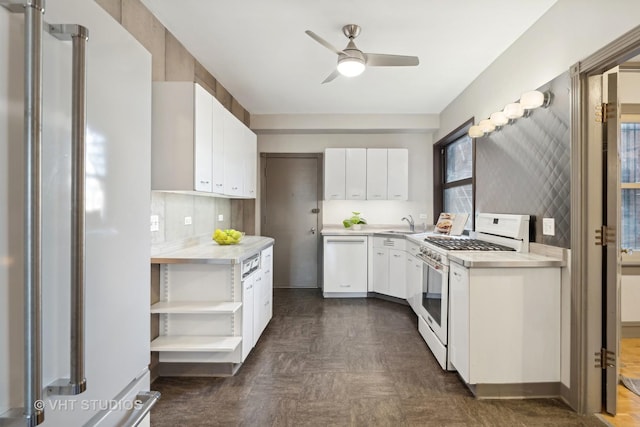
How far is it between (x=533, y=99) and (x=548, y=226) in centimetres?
87

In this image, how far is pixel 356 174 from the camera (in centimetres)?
Result: 478

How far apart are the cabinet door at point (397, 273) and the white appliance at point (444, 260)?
1012 millimetres

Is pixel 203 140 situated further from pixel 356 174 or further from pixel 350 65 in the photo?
pixel 356 174

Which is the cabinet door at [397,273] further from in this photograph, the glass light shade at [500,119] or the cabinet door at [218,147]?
the cabinet door at [218,147]

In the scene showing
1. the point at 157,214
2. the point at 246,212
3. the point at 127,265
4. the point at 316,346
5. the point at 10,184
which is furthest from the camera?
the point at 246,212

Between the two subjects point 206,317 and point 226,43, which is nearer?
point 206,317

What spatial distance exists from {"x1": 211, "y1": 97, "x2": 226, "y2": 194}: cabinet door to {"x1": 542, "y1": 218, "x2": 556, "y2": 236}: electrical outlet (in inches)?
96.0

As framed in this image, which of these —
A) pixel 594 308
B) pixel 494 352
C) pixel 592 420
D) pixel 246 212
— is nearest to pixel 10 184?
pixel 494 352

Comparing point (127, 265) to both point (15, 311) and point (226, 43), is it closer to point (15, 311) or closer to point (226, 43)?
point (15, 311)

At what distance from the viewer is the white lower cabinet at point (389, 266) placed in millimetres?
4246

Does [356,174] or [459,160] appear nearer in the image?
[459,160]

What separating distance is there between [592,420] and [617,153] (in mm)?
1522

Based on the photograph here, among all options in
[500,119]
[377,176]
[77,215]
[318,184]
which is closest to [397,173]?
[377,176]

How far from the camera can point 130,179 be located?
0.88m
